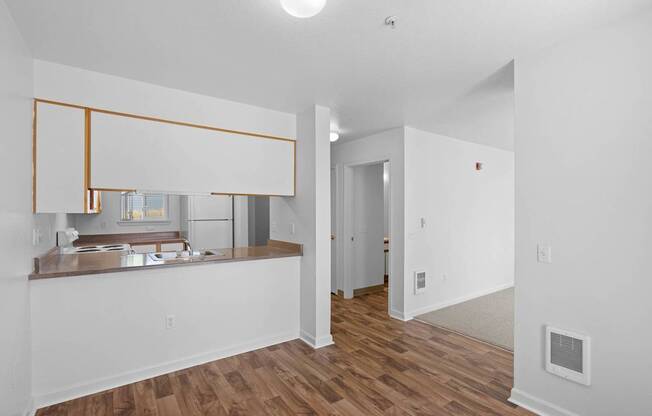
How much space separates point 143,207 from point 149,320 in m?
2.19

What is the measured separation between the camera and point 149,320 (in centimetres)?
273

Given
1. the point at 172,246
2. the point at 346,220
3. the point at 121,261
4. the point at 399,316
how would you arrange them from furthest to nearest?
the point at 346,220, the point at 172,246, the point at 399,316, the point at 121,261

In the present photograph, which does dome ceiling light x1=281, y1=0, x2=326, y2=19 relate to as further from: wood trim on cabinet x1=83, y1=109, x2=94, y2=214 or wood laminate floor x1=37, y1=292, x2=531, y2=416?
wood laminate floor x1=37, y1=292, x2=531, y2=416

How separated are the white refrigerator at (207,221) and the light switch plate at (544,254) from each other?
4357 millimetres

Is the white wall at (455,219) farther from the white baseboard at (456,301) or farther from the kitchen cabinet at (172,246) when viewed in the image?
the kitchen cabinet at (172,246)

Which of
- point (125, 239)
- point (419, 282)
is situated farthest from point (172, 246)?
point (419, 282)

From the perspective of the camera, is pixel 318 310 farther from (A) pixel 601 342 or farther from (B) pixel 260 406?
(A) pixel 601 342

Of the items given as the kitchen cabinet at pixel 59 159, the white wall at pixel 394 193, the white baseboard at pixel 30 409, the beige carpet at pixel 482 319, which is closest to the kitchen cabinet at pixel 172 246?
the kitchen cabinet at pixel 59 159

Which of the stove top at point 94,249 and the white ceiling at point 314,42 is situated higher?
the white ceiling at point 314,42

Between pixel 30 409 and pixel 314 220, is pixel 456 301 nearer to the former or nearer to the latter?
pixel 314 220

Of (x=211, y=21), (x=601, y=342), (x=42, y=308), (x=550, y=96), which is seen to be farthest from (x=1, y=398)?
(x=550, y=96)

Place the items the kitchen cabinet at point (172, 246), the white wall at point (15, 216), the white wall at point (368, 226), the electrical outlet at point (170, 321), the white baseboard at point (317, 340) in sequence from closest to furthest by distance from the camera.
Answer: the white wall at point (15, 216) → the electrical outlet at point (170, 321) → the white baseboard at point (317, 340) → the kitchen cabinet at point (172, 246) → the white wall at point (368, 226)

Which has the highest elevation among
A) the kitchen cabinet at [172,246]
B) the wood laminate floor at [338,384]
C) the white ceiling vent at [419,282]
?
the kitchen cabinet at [172,246]

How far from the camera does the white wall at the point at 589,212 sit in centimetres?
182
